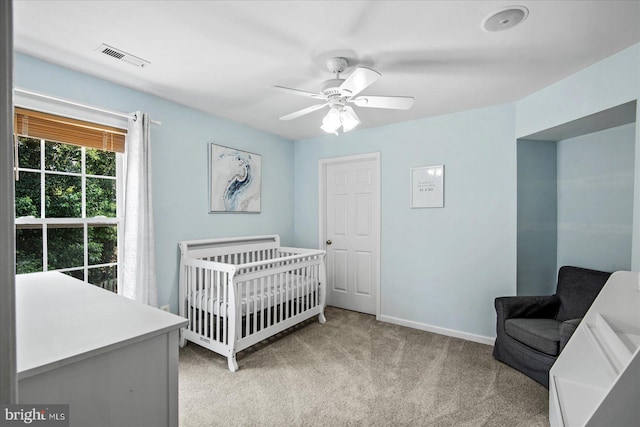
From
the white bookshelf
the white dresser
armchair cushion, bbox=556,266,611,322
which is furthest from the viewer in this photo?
armchair cushion, bbox=556,266,611,322

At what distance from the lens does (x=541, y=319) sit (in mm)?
2471

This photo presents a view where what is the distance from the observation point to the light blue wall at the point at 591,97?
179 cm

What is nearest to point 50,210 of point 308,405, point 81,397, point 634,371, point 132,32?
point 132,32

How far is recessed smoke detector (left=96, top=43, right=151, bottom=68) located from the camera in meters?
1.91

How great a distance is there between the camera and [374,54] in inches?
76.9

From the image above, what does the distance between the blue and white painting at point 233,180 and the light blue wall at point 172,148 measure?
0.25 ft

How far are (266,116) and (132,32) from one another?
1.56 meters

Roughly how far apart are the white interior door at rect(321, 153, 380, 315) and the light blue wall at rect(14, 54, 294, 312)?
106 centimetres

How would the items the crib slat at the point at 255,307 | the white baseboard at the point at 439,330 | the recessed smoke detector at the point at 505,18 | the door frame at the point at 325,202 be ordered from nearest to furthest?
the recessed smoke detector at the point at 505,18
the crib slat at the point at 255,307
the white baseboard at the point at 439,330
the door frame at the point at 325,202

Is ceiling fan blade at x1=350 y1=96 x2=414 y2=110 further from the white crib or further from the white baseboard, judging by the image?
the white baseboard

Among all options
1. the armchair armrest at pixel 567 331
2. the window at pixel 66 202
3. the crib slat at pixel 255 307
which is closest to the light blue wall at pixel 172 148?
the window at pixel 66 202

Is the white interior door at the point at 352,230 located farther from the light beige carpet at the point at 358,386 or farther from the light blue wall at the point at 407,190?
the light beige carpet at the point at 358,386

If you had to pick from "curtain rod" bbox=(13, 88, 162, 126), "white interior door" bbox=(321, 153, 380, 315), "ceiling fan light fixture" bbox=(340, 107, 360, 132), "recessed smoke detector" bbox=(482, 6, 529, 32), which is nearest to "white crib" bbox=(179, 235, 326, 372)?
"white interior door" bbox=(321, 153, 380, 315)

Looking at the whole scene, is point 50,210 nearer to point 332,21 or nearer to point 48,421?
point 48,421
